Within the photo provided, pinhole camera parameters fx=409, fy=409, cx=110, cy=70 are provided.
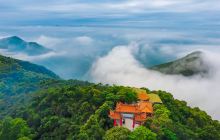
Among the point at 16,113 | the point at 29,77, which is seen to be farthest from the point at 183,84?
the point at 16,113

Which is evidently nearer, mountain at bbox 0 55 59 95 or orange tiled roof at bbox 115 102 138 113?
orange tiled roof at bbox 115 102 138 113

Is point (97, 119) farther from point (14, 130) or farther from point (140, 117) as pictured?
point (14, 130)

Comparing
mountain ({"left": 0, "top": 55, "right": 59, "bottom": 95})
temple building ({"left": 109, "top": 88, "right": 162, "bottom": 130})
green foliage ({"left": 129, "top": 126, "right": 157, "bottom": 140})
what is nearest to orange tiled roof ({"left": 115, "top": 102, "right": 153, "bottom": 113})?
temple building ({"left": 109, "top": 88, "right": 162, "bottom": 130})

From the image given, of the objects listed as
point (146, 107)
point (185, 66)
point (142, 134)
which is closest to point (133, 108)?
point (146, 107)

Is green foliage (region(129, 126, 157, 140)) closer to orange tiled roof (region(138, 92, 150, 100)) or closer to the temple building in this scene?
the temple building

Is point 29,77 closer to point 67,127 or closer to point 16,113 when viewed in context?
point 16,113

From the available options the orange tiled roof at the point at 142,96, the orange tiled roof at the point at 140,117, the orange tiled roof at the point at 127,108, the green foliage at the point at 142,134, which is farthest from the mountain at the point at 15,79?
the green foliage at the point at 142,134
